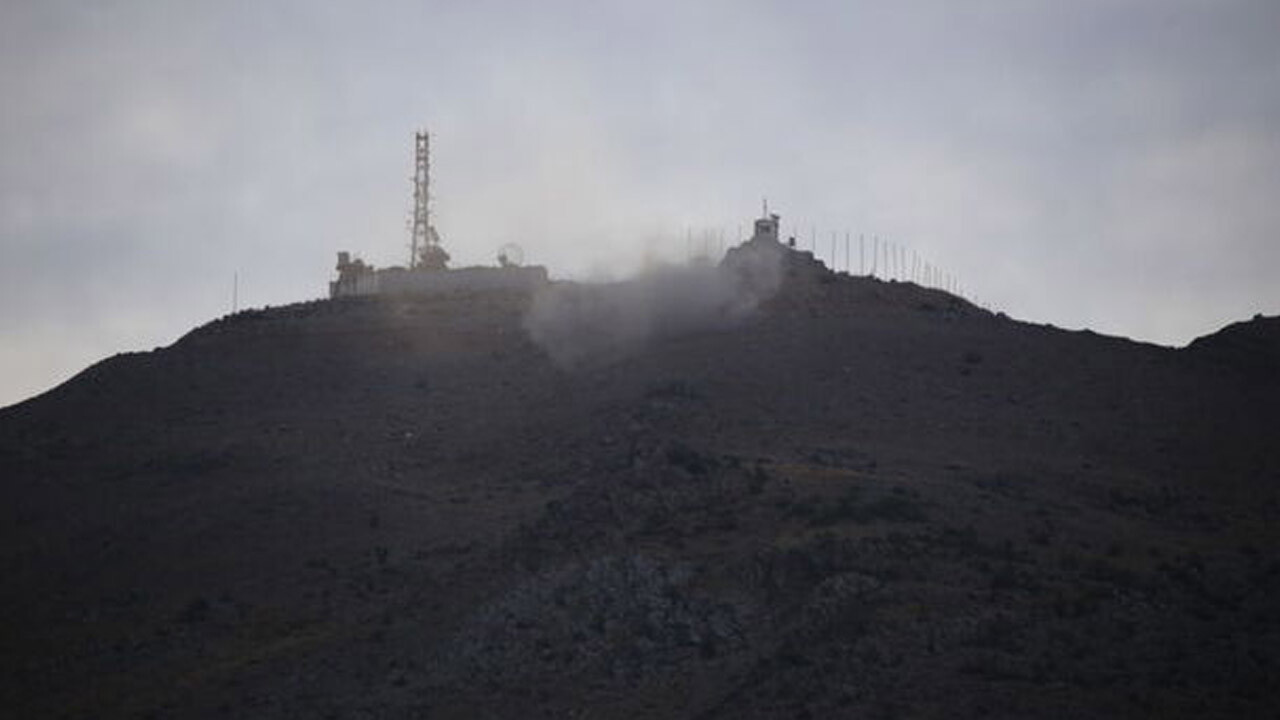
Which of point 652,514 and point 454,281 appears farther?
point 454,281

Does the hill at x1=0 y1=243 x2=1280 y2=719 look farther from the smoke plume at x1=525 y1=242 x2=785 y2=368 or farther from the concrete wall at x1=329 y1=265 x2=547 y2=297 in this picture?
the concrete wall at x1=329 y1=265 x2=547 y2=297

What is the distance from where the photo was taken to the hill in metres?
49.9

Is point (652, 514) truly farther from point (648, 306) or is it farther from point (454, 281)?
point (454, 281)

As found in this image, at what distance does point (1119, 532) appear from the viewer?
5894 centimetres

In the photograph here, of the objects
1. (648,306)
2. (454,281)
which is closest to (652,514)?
(648,306)

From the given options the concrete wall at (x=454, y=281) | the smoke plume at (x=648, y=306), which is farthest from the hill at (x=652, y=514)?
the concrete wall at (x=454, y=281)

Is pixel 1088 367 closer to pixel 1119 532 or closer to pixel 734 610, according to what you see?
pixel 1119 532

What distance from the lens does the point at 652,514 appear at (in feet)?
195

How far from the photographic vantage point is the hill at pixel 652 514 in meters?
49.9

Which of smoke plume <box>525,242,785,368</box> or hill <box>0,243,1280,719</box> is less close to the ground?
smoke plume <box>525,242,785,368</box>

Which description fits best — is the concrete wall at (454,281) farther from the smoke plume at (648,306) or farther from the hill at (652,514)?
the smoke plume at (648,306)

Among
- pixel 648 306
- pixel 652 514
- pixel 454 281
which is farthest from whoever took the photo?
pixel 454 281

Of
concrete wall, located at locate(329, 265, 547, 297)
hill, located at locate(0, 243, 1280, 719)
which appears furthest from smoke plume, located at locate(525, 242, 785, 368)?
concrete wall, located at locate(329, 265, 547, 297)

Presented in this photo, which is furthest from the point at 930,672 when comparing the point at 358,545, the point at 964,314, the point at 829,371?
the point at 964,314
